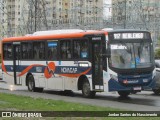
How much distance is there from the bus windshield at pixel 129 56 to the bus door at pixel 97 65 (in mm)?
728

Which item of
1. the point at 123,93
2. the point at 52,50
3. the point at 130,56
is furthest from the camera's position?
the point at 52,50

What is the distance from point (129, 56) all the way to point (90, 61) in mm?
1781

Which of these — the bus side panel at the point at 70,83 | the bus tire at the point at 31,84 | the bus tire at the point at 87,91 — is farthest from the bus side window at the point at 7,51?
the bus tire at the point at 87,91

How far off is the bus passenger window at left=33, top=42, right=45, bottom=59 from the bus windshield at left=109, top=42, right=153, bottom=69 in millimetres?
5173

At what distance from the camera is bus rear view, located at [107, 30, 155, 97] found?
59.8ft

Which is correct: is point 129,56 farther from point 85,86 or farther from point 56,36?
point 56,36

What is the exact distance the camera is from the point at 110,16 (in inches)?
2223

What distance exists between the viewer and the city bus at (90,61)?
1836cm

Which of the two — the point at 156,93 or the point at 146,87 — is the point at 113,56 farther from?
the point at 156,93

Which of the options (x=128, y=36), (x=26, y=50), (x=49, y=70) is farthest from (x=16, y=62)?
(x=128, y=36)

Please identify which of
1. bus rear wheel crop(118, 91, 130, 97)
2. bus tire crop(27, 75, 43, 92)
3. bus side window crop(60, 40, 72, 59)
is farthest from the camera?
bus tire crop(27, 75, 43, 92)

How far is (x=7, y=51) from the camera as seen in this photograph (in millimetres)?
25812

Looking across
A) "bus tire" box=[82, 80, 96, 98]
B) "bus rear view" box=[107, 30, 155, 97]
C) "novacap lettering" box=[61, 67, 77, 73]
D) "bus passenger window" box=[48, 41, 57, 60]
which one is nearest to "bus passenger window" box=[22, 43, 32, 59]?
"bus passenger window" box=[48, 41, 57, 60]

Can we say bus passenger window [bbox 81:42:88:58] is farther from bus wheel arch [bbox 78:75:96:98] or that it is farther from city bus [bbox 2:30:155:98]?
bus wheel arch [bbox 78:75:96:98]
